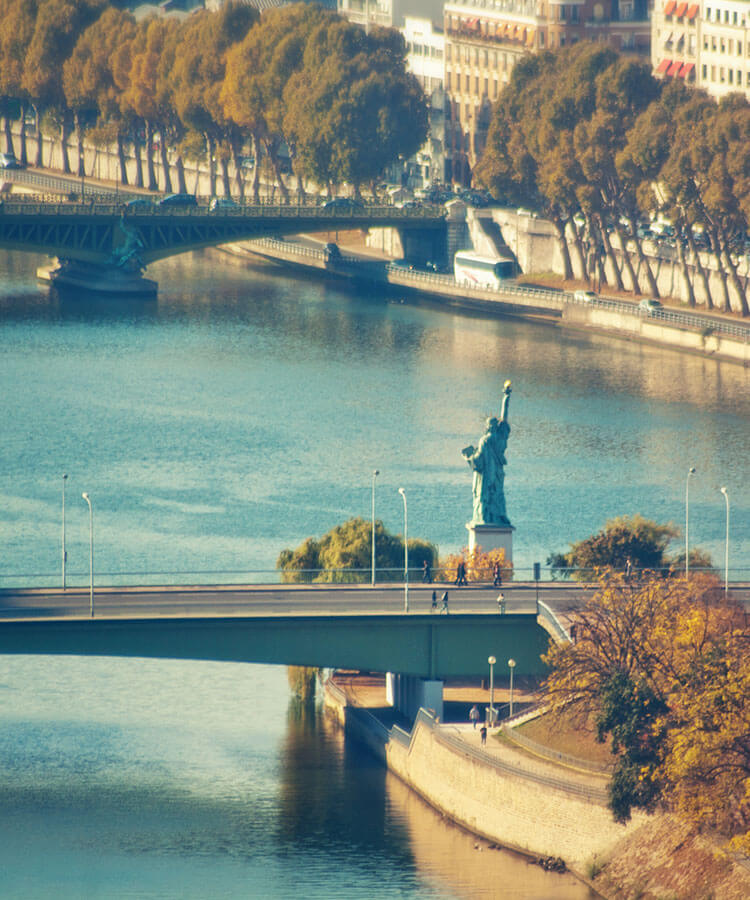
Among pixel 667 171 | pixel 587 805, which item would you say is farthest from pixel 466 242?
pixel 587 805

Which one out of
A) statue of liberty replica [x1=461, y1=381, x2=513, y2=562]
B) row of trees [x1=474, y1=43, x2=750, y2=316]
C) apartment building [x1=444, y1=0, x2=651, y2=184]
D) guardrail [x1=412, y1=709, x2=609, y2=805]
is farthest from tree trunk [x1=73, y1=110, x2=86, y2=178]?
guardrail [x1=412, y1=709, x2=609, y2=805]

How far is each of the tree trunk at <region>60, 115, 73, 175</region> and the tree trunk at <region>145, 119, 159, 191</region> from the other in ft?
19.3

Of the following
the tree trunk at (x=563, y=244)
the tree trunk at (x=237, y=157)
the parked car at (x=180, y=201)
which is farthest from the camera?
the tree trunk at (x=237, y=157)

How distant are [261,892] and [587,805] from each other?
6850 millimetres

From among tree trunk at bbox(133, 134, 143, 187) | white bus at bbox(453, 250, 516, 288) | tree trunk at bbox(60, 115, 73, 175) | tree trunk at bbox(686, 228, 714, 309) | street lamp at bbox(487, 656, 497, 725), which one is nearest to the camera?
street lamp at bbox(487, 656, 497, 725)

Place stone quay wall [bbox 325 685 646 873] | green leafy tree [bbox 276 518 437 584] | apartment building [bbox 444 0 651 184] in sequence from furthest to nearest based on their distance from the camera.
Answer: apartment building [bbox 444 0 651 184] → green leafy tree [bbox 276 518 437 584] → stone quay wall [bbox 325 685 646 873]

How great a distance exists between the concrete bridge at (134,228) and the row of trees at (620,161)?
339 inches

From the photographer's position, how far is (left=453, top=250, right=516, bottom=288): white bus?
149 metres

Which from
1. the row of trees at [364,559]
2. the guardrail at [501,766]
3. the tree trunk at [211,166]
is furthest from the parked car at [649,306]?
the guardrail at [501,766]

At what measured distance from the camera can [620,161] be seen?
136m

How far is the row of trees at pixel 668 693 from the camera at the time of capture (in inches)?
2287

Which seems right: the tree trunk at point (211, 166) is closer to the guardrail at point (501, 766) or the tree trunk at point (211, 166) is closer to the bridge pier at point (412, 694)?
the bridge pier at point (412, 694)

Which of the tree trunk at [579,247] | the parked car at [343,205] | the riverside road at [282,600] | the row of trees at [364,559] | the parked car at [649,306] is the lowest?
the riverside road at [282,600]

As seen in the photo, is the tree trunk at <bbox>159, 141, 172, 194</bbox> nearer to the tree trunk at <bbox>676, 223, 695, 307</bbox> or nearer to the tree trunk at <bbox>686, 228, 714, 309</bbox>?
the tree trunk at <bbox>676, 223, 695, 307</bbox>
